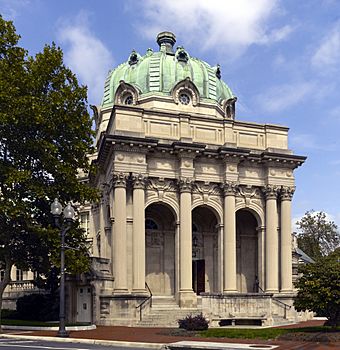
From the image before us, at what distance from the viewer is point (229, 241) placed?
40.4 m

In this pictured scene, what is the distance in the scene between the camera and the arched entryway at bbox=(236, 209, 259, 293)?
43.6m

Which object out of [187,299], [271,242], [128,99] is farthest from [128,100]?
[187,299]

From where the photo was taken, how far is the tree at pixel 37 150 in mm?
30406

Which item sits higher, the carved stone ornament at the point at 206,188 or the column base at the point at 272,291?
the carved stone ornament at the point at 206,188

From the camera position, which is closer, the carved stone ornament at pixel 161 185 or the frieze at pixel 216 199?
the carved stone ornament at pixel 161 185

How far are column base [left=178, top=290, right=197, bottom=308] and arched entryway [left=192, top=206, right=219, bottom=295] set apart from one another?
391 centimetres

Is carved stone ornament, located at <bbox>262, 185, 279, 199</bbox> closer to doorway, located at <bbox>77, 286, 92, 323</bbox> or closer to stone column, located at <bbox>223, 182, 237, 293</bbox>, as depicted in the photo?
stone column, located at <bbox>223, 182, 237, 293</bbox>

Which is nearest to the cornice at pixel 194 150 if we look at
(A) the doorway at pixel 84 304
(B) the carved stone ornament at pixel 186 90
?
(B) the carved stone ornament at pixel 186 90

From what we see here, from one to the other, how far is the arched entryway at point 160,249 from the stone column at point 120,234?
383 cm

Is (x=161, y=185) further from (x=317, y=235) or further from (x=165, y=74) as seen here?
(x=317, y=235)

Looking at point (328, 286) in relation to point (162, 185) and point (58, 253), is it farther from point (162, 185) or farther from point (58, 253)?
point (162, 185)

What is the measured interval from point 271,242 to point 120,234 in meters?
11.6

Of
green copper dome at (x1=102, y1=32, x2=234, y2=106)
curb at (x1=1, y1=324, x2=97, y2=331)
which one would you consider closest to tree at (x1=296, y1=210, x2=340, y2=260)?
green copper dome at (x1=102, y1=32, x2=234, y2=106)

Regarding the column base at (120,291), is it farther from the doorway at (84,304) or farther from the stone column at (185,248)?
the stone column at (185,248)
